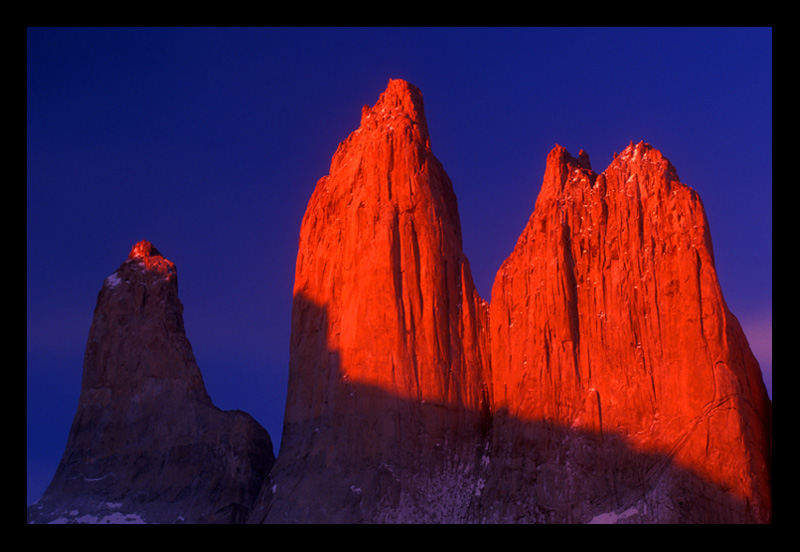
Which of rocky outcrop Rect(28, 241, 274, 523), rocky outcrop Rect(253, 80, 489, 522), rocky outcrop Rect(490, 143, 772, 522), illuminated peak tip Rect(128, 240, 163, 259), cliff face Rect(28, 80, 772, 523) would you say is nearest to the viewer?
rocky outcrop Rect(490, 143, 772, 522)

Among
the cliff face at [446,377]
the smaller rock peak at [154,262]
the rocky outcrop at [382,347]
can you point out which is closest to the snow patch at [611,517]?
the cliff face at [446,377]

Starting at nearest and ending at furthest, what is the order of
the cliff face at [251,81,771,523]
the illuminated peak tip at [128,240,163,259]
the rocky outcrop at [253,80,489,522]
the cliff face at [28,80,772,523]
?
the cliff face at [251,81,771,523] → the cliff face at [28,80,772,523] → the rocky outcrop at [253,80,489,522] → the illuminated peak tip at [128,240,163,259]

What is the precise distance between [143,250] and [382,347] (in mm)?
20689

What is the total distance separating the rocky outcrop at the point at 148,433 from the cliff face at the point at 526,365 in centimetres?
391

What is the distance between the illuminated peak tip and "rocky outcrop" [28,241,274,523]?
6.01 feet

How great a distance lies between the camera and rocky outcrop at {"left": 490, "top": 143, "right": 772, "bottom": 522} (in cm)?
4972

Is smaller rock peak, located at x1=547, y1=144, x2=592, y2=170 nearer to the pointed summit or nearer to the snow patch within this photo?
the pointed summit

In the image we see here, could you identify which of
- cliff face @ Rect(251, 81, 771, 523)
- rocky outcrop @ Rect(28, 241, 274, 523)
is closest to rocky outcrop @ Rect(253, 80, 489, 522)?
cliff face @ Rect(251, 81, 771, 523)

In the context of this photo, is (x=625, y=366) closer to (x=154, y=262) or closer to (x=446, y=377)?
(x=446, y=377)

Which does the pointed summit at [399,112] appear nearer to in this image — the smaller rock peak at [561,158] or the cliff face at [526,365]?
the cliff face at [526,365]

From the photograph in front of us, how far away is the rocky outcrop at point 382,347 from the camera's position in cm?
5631

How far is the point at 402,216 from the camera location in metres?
62.0

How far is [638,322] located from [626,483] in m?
7.95
